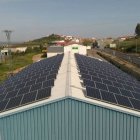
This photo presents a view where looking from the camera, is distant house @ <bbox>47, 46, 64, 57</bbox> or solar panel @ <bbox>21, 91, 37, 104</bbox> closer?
solar panel @ <bbox>21, 91, 37, 104</bbox>

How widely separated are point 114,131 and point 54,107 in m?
3.51

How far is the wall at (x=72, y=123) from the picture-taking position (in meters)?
13.9

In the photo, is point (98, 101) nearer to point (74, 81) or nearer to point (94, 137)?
→ point (94, 137)

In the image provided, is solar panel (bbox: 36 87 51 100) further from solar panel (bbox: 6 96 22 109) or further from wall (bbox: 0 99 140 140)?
solar panel (bbox: 6 96 22 109)

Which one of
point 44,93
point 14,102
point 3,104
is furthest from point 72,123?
point 3,104

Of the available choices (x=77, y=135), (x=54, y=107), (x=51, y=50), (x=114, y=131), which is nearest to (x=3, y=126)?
(x=54, y=107)

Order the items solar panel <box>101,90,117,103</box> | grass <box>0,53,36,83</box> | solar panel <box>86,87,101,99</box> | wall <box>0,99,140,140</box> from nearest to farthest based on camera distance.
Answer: wall <box>0,99,140,140</box> < solar panel <box>86,87,101,99</box> < solar panel <box>101,90,117,103</box> < grass <box>0,53,36,83</box>

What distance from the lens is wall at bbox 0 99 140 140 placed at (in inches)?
546

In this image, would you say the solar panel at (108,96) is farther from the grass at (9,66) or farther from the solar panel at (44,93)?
the grass at (9,66)

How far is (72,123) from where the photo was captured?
1398cm

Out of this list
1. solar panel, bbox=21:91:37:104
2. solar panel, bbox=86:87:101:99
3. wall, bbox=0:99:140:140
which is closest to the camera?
wall, bbox=0:99:140:140

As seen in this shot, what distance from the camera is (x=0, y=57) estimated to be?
91250 millimetres

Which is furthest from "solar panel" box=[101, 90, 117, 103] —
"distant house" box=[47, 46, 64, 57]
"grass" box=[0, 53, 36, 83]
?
"distant house" box=[47, 46, 64, 57]

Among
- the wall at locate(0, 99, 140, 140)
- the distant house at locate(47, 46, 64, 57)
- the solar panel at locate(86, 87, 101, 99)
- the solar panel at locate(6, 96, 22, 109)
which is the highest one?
the solar panel at locate(86, 87, 101, 99)
